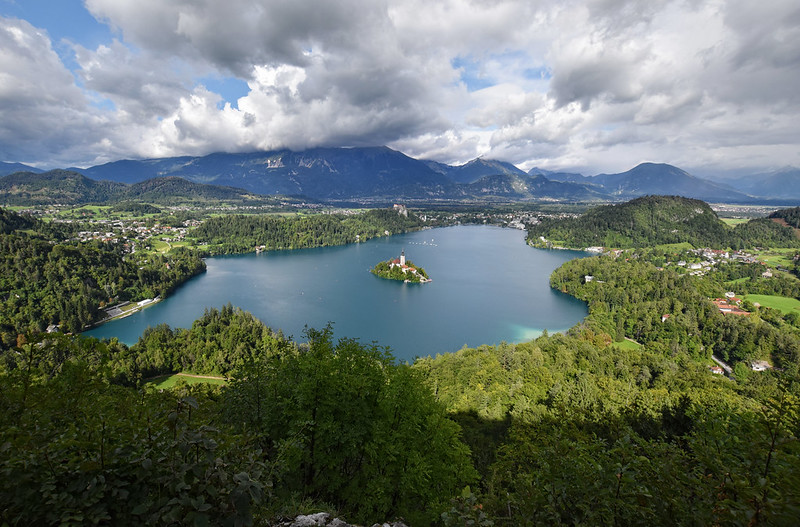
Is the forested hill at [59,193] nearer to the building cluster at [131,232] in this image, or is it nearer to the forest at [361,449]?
the building cluster at [131,232]

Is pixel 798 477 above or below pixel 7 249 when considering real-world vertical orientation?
above

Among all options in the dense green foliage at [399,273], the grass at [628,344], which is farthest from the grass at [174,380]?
the grass at [628,344]

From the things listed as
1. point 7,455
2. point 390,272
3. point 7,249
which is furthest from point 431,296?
point 7,249

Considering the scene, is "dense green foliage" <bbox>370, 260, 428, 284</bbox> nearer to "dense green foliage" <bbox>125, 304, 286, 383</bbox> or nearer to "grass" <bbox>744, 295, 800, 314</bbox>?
"dense green foliage" <bbox>125, 304, 286, 383</bbox>

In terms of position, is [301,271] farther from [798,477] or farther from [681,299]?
[798,477]

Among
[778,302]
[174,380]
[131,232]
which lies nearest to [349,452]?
[174,380]

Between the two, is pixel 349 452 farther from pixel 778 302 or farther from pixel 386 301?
pixel 778 302

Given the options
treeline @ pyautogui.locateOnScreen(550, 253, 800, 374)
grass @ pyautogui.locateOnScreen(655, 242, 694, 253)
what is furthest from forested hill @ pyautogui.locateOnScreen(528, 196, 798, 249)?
treeline @ pyautogui.locateOnScreen(550, 253, 800, 374)
